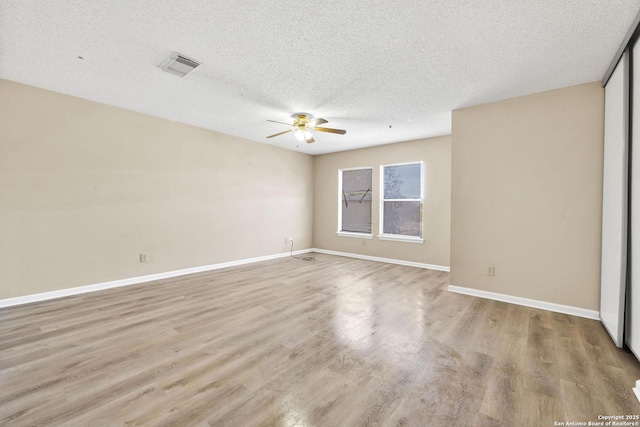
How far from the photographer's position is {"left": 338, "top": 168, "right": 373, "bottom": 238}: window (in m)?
6.41

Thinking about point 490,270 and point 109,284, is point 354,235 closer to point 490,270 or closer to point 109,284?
point 490,270

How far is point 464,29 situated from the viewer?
6.89 ft

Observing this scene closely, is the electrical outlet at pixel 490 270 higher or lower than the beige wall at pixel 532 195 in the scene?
lower

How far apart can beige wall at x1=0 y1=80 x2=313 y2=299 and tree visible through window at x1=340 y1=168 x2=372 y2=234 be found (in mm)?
2199

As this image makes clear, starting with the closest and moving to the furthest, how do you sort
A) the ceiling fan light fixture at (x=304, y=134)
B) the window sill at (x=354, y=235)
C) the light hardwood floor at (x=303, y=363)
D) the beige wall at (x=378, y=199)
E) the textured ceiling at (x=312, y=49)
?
the light hardwood floor at (x=303, y=363) → the textured ceiling at (x=312, y=49) → the ceiling fan light fixture at (x=304, y=134) → the beige wall at (x=378, y=199) → the window sill at (x=354, y=235)

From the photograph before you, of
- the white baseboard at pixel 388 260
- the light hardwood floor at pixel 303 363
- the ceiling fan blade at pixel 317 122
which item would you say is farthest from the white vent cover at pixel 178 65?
the white baseboard at pixel 388 260

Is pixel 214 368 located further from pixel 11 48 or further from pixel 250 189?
pixel 250 189

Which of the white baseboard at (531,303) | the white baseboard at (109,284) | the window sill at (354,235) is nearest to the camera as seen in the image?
the white baseboard at (531,303)

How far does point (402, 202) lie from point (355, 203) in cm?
126

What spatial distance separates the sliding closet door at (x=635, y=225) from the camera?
6.54 feet

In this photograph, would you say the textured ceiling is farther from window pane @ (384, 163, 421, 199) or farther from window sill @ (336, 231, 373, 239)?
window sill @ (336, 231, 373, 239)

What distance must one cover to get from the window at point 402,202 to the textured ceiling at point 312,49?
6.89 ft

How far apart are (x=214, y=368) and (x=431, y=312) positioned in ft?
7.70

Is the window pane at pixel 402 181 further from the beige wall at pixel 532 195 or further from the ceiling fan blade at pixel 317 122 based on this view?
the ceiling fan blade at pixel 317 122
